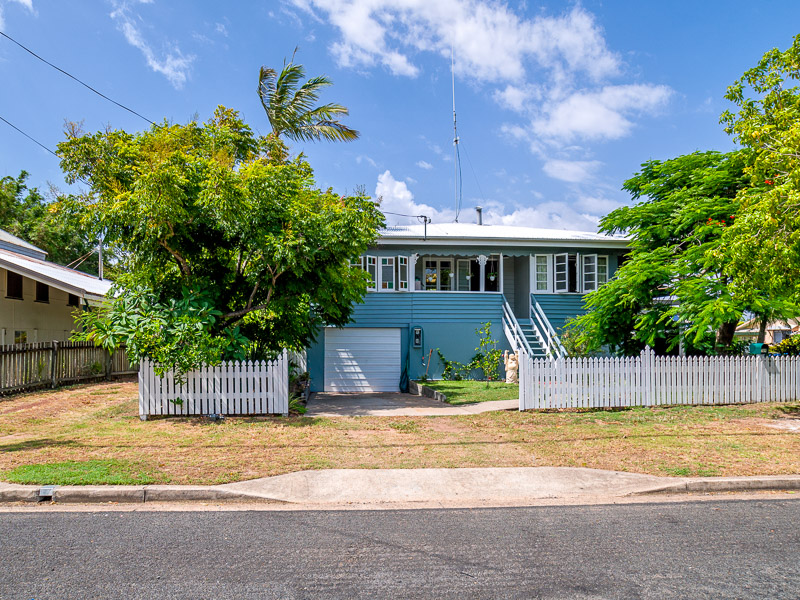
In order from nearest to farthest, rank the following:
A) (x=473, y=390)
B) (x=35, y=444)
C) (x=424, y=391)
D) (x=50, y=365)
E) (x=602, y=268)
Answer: (x=35, y=444)
(x=473, y=390)
(x=50, y=365)
(x=424, y=391)
(x=602, y=268)

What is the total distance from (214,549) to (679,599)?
3.62 m

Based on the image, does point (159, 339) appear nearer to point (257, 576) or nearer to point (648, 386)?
point (257, 576)

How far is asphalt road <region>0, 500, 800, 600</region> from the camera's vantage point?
13.3ft

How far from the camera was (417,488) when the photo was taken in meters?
6.76

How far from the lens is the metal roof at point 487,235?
767 inches

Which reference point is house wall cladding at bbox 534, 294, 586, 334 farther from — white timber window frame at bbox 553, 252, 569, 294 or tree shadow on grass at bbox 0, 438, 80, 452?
tree shadow on grass at bbox 0, 438, 80, 452

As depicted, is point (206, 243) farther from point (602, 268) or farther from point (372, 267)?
point (602, 268)

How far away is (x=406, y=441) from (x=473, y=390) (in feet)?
23.4

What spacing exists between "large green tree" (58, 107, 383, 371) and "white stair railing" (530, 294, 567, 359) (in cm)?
672

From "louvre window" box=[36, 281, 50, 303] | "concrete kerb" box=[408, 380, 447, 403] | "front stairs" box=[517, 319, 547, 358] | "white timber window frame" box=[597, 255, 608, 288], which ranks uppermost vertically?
"white timber window frame" box=[597, 255, 608, 288]

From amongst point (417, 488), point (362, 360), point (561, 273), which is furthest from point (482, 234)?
point (417, 488)

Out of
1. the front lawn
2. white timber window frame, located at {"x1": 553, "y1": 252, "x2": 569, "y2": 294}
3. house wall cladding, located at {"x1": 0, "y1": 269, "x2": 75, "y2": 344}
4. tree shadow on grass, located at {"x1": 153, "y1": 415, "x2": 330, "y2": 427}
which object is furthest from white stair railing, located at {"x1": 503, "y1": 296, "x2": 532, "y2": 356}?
house wall cladding, located at {"x1": 0, "y1": 269, "x2": 75, "y2": 344}

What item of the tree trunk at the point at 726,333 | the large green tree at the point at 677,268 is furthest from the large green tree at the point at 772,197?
the tree trunk at the point at 726,333

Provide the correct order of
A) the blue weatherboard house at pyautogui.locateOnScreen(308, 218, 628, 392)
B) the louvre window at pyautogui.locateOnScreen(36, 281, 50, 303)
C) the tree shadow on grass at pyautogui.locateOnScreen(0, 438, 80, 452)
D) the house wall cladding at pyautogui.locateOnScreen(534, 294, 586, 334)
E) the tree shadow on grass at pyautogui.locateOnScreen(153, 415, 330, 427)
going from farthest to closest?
the louvre window at pyautogui.locateOnScreen(36, 281, 50, 303), the house wall cladding at pyautogui.locateOnScreen(534, 294, 586, 334), the blue weatherboard house at pyautogui.locateOnScreen(308, 218, 628, 392), the tree shadow on grass at pyautogui.locateOnScreen(153, 415, 330, 427), the tree shadow on grass at pyautogui.locateOnScreen(0, 438, 80, 452)
